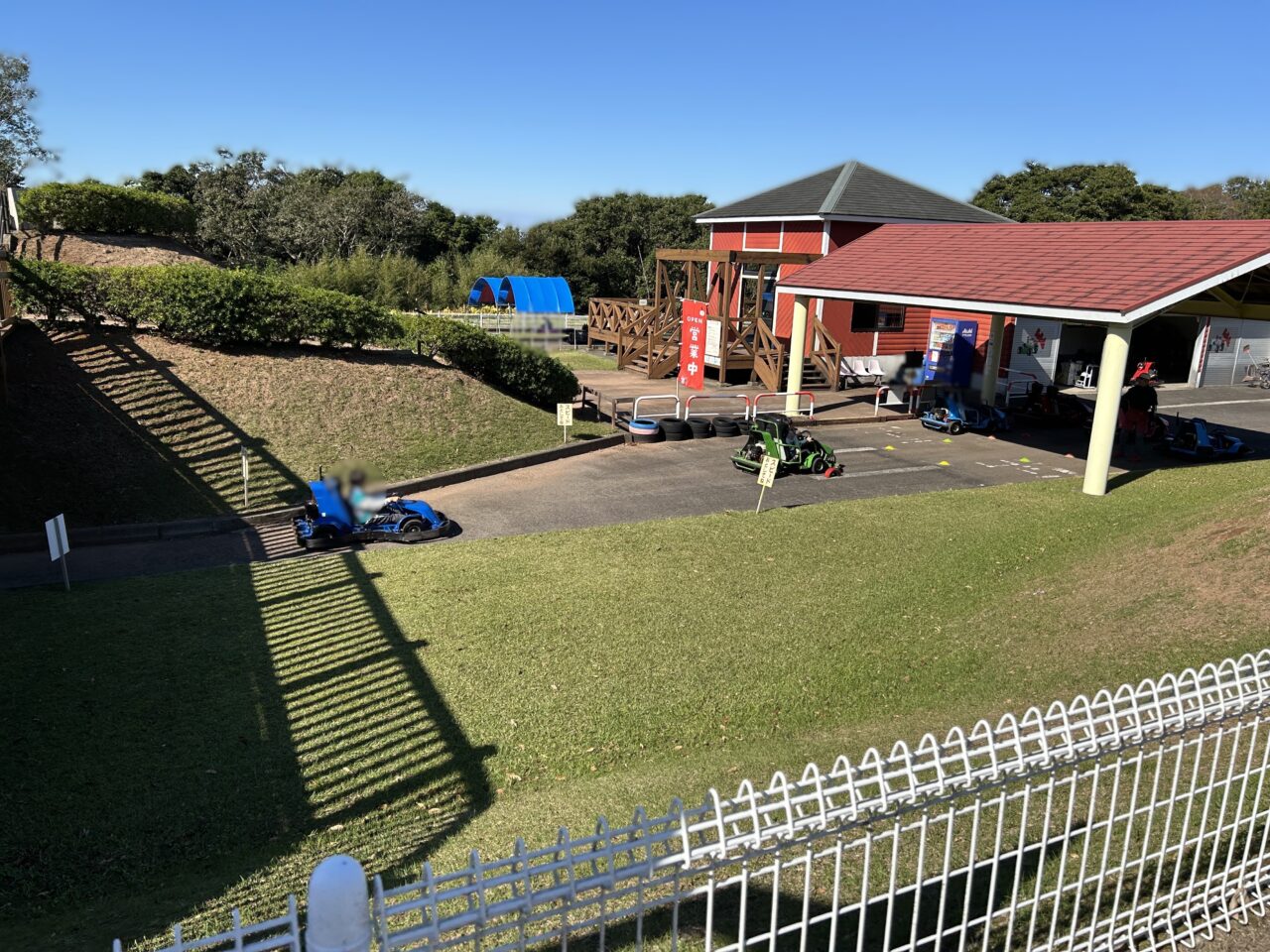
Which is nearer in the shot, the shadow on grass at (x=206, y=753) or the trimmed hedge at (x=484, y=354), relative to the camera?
the shadow on grass at (x=206, y=753)

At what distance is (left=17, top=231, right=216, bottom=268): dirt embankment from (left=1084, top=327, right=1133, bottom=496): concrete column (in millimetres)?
22046

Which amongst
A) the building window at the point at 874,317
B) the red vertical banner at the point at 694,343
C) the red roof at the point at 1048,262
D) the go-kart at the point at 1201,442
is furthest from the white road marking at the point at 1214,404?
the red vertical banner at the point at 694,343

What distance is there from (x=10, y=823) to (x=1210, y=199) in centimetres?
8174

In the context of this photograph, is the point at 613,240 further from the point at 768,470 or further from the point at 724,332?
the point at 768,470

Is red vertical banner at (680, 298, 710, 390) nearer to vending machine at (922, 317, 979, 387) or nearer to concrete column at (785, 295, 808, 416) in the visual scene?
concrete column at (785, 295, 808, 416)

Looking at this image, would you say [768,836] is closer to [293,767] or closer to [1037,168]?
[293,767]

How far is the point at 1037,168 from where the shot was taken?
5422 centimetres

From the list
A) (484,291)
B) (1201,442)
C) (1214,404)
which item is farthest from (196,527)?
(1214,404)

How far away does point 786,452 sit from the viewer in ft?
54.5

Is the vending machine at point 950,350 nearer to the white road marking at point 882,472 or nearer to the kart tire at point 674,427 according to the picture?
the white road marking at point 882,472

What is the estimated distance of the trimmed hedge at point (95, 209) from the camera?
22.7 m

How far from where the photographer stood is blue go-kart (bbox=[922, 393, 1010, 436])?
70.8ft

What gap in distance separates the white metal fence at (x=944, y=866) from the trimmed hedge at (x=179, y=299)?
Answer: 1504 centimetres

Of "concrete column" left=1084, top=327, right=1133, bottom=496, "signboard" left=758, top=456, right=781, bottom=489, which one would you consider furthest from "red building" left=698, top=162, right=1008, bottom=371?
"signboard" left=758, top=456, right=781, bottom=489
